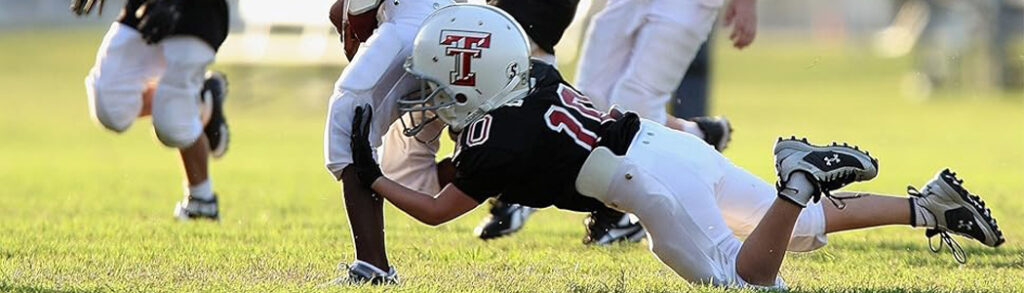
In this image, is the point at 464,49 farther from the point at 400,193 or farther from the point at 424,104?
the point at 400,193

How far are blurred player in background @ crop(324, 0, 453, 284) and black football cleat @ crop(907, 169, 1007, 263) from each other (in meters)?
1.43

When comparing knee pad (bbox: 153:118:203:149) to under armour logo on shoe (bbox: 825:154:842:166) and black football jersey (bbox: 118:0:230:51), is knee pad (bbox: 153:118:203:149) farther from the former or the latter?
under armour logo on shoe (bbox: 825:154:842:166)

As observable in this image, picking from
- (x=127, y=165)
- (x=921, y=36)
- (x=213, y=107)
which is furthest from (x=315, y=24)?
(x=213, y=107)

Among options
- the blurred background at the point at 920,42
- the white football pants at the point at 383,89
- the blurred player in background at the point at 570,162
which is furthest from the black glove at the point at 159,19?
the blurred background at the point at 920,42

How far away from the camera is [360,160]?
4.69 m

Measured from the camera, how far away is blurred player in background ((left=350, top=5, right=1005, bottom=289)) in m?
4.53

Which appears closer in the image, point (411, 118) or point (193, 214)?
point (411, 118)

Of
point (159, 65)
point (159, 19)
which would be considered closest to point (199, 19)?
point (159, 19)

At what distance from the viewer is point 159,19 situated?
6613 millimetres

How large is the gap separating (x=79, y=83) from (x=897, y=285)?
22.2 m

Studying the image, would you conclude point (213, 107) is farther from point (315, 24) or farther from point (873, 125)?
point (315, 24)

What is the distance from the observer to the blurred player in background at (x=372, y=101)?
4.80 m

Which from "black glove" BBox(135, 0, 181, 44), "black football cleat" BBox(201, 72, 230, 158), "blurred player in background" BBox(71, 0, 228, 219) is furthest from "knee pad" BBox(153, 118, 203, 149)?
"black football cleat" BBox(201, 72, 230, 158)

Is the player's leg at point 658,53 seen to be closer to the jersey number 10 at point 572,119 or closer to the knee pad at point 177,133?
the jersey number 10 at point 572,119
